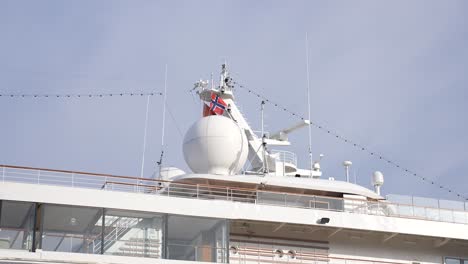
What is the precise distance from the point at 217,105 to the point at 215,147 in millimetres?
4714

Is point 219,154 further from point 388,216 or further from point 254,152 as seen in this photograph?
point 388,216

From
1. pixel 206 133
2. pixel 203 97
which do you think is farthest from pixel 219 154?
pixel 203 97

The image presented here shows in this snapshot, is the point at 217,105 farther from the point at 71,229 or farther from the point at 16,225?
the point at 16,225

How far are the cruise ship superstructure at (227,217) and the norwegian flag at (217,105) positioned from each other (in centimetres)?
4

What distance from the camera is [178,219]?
2608 cm

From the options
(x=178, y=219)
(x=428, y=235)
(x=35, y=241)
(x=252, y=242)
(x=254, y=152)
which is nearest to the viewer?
(x=35, y=241)

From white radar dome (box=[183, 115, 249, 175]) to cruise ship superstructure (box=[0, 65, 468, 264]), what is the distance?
0.13 ft

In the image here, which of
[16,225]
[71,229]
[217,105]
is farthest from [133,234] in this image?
[217,105]

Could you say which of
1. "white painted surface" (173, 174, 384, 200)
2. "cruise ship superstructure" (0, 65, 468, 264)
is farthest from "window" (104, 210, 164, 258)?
"white painted surface" (173, 174, 384, 200)

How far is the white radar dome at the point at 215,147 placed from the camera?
99.3 ft

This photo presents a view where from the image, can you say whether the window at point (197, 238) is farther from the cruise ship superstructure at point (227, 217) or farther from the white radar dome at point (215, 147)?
the white radar dome at point (215, 147)

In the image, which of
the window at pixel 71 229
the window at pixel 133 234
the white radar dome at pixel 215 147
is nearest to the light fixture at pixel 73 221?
the window at pixel 71 229

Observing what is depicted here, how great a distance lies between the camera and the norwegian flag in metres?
34.5

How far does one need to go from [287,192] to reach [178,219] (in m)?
5.78
